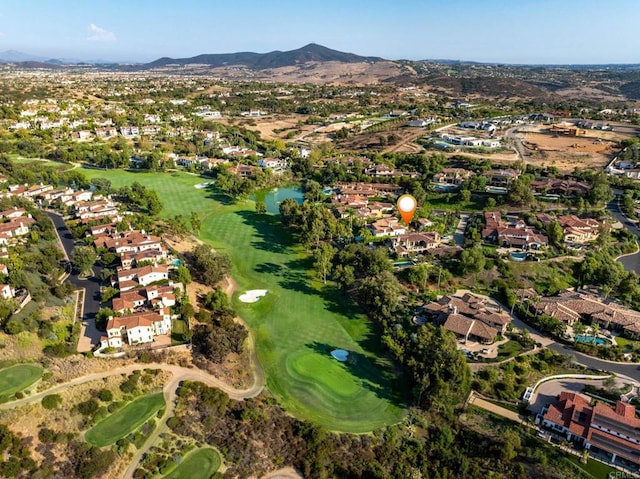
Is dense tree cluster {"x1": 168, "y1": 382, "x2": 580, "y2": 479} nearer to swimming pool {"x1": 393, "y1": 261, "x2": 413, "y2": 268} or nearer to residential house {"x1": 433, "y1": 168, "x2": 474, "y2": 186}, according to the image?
swimming pool {"x1": 393, "y1": 261, "x2": 413, "y2": 268}

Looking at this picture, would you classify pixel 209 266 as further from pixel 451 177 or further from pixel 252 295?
pixel 451 177

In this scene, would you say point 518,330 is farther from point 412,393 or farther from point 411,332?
point 412,393

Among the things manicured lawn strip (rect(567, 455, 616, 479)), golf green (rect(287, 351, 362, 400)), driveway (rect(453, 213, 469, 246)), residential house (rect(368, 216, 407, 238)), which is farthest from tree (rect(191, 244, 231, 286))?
manicured lawn strip (rect(567, 455, 616, 479))

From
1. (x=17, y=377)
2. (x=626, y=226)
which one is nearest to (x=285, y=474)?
(x=17, y=377)

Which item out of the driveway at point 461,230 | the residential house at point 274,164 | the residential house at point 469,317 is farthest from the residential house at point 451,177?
the residential house at point 469,317

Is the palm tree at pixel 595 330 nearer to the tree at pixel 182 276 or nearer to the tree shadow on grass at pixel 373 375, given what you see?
the tree shadow on grass at pixel 373 375

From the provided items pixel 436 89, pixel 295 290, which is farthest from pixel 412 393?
pixel 436 89
